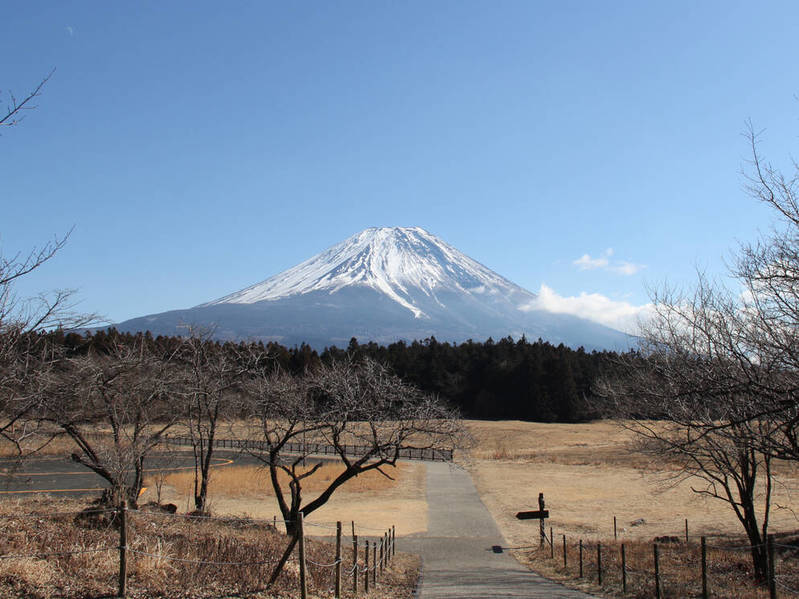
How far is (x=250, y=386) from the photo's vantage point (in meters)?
18.6

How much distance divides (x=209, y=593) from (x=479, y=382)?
80.4m

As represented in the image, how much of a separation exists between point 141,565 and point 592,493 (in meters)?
28.2

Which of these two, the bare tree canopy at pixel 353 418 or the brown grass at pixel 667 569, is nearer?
the brown grass at pixel 667 569

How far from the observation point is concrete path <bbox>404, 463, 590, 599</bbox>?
41.9 feet

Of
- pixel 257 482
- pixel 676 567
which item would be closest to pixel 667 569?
pixel 676 567

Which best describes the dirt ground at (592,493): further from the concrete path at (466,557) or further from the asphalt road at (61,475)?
the asphalt road at (61,475)

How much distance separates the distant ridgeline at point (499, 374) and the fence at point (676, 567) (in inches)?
2355

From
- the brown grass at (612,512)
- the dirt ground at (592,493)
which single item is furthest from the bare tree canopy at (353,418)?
the brown grass at (612,512)

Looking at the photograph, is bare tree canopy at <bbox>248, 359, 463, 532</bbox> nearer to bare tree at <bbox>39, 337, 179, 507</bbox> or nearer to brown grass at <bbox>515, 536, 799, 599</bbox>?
bare tree at <bbox>39, 337, 179, 507</bbox>

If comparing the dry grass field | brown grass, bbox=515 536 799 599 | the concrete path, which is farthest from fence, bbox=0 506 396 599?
the dry grass field

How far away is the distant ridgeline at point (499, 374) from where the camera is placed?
79.2 metres

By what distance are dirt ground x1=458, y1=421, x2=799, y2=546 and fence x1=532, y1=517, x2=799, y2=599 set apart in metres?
1.64

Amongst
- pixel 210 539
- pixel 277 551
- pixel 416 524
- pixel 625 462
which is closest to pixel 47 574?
pixel 210 539

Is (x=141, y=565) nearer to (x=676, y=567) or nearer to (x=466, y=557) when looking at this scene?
(x=676, y=567)
